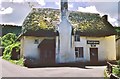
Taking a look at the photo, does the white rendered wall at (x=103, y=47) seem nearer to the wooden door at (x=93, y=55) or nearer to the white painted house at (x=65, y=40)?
the white painted house at (x=65, y=40)

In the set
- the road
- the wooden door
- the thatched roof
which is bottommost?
the road

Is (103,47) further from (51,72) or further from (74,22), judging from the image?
(51,72)

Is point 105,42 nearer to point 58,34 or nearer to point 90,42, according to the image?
point 90,42

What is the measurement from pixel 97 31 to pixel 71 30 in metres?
3.38

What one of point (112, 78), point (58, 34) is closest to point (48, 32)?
point (58, 34)

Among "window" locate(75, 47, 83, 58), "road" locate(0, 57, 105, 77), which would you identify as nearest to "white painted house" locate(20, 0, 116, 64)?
"window" locate(75, 47, 83, 58)

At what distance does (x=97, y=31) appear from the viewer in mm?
30203

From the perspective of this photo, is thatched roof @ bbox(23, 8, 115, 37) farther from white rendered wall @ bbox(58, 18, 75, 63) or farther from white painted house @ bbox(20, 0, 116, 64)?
white rendered wall @ bbox(58, 18, 75, 63)

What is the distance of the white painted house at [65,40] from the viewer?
27.8m

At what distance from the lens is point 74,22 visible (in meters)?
30.2

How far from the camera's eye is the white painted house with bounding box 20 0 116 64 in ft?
91.2

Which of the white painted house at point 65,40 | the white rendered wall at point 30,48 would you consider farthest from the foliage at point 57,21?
the white rendered wall at point 30,48

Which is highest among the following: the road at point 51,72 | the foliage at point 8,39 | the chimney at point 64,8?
the chimney at point 64,8

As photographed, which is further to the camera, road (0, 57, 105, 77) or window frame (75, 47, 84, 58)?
window frame (75, 47, 84, 58)
